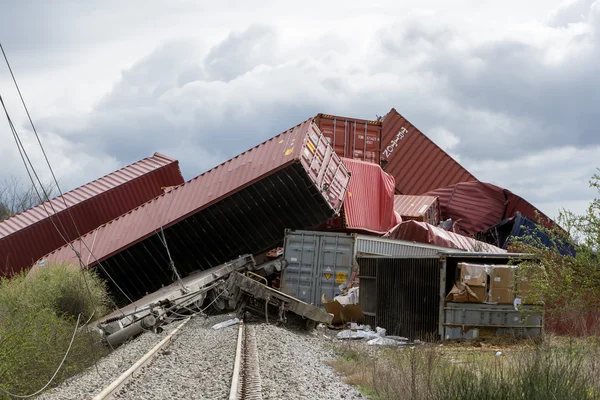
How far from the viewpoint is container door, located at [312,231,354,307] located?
836 inches

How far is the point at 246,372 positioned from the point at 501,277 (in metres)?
7.25

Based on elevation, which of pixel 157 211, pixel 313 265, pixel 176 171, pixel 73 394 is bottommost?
pixel 73 394

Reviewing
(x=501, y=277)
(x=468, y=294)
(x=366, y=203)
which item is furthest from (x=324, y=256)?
(x=501, y=277)

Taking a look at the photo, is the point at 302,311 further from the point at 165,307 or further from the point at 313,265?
the point at 313,265

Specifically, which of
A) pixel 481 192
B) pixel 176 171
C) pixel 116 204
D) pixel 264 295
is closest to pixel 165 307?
pixel 264 295

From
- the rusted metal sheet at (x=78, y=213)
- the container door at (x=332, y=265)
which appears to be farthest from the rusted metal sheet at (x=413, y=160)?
the container door at (x=332, y=265)

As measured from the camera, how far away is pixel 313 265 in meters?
21.4

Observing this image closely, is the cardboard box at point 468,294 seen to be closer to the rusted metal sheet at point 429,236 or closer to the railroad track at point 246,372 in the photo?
the railroad track at point 246,372

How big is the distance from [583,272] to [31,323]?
9229mm

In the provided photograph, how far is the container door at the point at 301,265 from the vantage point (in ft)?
69.4

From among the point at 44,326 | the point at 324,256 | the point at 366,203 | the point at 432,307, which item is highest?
the point at 366,203

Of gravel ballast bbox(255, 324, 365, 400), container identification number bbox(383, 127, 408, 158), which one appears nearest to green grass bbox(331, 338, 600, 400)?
gravel ballast bbox(255, 324, 365, 400)

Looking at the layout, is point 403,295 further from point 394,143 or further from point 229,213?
point 394,143

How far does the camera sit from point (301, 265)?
21312 millimetres
